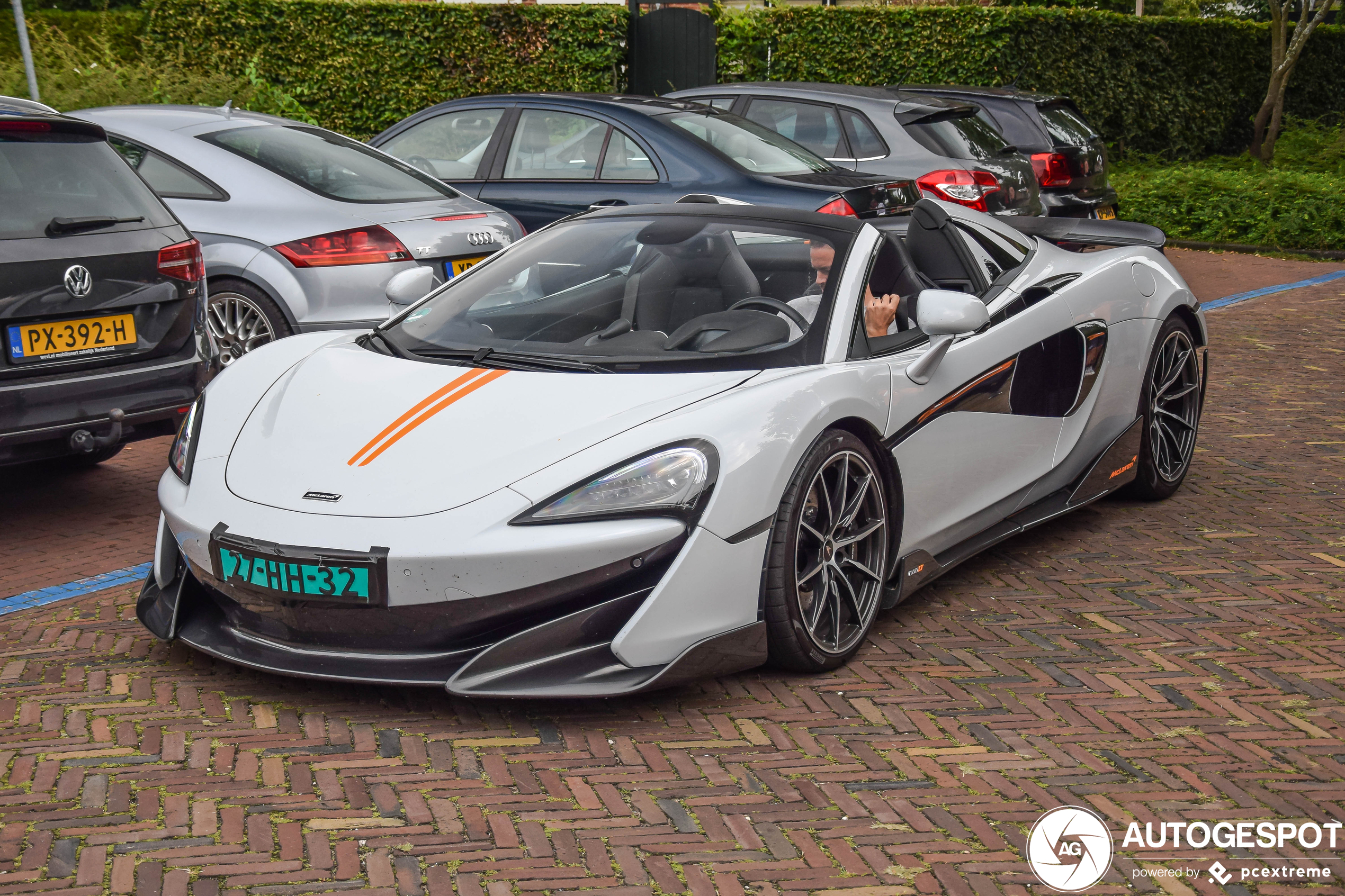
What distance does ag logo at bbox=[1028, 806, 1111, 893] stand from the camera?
2797mm

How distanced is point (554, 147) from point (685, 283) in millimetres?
4344

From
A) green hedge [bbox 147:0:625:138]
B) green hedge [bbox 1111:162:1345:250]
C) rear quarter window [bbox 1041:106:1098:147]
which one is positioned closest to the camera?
rear quarter window [bbox 1041:106:1098:147]

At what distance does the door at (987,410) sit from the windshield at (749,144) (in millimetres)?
3256

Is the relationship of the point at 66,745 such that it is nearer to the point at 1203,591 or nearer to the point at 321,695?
the point at 321,695

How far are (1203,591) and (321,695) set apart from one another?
9.59 feet

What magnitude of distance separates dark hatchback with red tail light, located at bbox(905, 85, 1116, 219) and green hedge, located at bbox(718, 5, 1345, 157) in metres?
5.60

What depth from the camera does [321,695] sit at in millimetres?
3621

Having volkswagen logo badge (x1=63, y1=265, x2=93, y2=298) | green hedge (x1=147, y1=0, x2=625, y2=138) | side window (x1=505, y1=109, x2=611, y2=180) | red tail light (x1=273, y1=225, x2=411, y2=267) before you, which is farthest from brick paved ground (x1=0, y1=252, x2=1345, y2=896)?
green hedge (x1=147, y1=0, x2=625, y2=138)

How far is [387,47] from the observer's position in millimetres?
16562

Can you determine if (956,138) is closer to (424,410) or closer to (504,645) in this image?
(424,410)

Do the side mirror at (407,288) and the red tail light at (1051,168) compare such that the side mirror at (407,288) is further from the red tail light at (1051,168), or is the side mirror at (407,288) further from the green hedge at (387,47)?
the green hedge at (387,47)

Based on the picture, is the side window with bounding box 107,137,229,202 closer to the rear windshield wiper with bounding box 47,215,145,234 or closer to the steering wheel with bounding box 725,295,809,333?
the rear windshield wiper with bounding box 47,215,145,234

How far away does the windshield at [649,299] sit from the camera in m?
4.04
